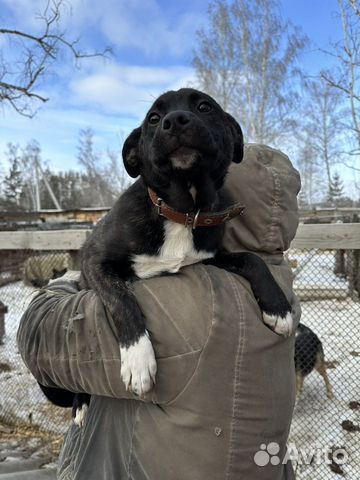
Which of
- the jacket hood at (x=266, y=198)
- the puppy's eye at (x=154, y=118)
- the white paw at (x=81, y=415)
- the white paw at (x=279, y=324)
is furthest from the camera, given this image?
the puppy's eye at (x=154, y=118)

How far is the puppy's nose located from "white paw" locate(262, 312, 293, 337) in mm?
843

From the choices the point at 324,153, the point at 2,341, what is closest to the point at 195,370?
the point at 2,341

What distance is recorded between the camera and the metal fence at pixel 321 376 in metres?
3.19

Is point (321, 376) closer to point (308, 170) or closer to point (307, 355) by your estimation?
point (307, 355)

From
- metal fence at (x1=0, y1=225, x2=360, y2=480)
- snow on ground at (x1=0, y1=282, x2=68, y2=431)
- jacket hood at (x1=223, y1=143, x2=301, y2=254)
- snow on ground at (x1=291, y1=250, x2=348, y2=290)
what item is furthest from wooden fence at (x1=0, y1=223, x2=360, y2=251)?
jacket hood at (x1=223, y1=143, x2=301, y2=254)

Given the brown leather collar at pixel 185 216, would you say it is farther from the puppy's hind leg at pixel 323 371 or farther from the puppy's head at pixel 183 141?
the puppy's hind leg at pixel 323 371

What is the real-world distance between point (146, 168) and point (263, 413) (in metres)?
1.19

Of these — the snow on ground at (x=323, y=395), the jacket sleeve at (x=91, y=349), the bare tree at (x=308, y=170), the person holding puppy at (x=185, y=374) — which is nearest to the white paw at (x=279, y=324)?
the person holding puppy at (x=185, y=374)

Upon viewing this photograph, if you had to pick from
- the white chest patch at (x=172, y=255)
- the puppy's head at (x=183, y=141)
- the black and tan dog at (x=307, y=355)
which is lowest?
the black and tan dog at (x=307, y=355)

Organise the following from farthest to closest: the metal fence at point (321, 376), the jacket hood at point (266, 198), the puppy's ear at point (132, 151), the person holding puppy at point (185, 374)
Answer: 1. the metal fence at point (321, 376)
2. the puppy's ear at point (132, 151)
3. the jacket hood at point (266, 198)
4. the person holding puppy at point (185, 374)

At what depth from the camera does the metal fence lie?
3191 millimetres

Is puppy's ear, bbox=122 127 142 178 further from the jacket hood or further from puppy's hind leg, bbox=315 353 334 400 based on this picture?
puppy's hind leg, bbox=315 353 334 400

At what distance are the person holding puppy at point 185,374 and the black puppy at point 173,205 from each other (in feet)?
0.80

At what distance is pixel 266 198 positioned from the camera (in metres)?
1.50
